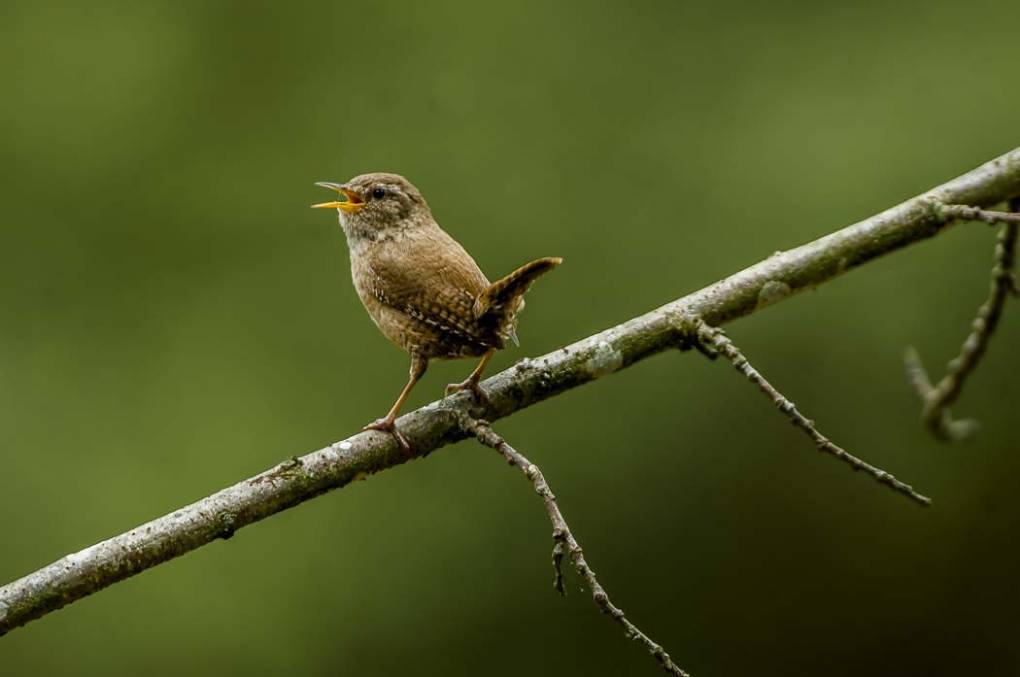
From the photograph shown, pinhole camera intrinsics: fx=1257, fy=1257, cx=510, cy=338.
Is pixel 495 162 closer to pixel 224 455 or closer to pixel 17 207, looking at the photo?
pixel 224 455

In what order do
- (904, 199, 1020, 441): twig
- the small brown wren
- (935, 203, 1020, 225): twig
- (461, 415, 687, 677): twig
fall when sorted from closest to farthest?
1. (461, 415, 687, 677): twig
2. (935, 203, 1020, 225): twig
3. (904, 199, 1020, 441): twig
4. the small brown wren

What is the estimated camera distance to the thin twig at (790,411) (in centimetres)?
223

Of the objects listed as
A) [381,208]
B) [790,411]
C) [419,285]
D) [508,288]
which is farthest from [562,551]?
[381,208]

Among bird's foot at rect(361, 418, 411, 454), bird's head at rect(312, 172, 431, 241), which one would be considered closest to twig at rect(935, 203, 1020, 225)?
bird's foot at rect(361, 418, 411, 454)

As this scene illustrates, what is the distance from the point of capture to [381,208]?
12.6ft

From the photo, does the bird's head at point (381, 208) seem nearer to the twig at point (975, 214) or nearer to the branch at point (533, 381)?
the branch at point (533, 381)

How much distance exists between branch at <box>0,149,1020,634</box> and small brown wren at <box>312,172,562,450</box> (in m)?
0.07

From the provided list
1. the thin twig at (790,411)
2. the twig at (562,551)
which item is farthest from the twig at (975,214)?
the twig at (562,551)

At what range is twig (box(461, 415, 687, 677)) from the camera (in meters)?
2.15

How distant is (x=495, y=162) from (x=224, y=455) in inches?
81.7

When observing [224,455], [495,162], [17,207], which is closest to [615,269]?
[495,162]

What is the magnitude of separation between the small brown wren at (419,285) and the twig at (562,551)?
22 centimetres

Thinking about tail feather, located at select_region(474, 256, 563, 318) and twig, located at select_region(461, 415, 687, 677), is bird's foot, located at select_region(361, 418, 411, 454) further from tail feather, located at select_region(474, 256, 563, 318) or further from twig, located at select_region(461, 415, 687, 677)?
tail feather, located at select_region(474, 256, 563, 318)

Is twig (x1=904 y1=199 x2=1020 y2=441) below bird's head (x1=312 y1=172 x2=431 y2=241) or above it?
below
